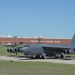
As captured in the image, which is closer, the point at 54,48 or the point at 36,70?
the point at 36,70

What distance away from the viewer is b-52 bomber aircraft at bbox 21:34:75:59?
45875mm

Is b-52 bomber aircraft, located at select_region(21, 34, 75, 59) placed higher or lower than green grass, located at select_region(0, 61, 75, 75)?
higher

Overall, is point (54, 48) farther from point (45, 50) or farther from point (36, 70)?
point (36, 70)

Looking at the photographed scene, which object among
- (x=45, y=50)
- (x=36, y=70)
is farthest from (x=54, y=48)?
(x=36, y=70)

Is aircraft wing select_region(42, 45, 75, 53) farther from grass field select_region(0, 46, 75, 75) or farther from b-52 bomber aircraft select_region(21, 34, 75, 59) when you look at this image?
grass field select_region(0, 46, 75, 75)

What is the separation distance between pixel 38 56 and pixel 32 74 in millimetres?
27572

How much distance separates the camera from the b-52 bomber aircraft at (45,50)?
45.9 meters

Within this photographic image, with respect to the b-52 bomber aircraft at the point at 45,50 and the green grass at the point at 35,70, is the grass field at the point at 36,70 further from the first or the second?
the b-52 bomber aircraft at the point at 45,50

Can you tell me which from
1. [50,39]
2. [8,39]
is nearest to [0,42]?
[8,39]

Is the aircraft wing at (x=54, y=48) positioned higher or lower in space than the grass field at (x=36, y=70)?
higher

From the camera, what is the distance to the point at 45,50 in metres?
48.1

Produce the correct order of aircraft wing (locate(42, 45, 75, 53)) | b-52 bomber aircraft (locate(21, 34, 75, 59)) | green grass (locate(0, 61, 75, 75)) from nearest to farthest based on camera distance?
green grass (locate(0, 61, 75, 75)), b-52 bomber aircraft (locate(21, 34, 75, 59)), aircraft wing (locate(42, 45, 75, 53))

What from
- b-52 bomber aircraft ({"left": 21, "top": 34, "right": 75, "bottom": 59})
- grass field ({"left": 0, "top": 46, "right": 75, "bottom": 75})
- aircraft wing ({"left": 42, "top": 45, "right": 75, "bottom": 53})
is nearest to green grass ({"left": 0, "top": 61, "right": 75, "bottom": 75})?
grass field ({"left": 0, "top": 46, "right": 75, "bottom": 75})

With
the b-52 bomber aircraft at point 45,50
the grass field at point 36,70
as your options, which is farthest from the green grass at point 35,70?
the b-52 bomber aircraft at point 45,50
